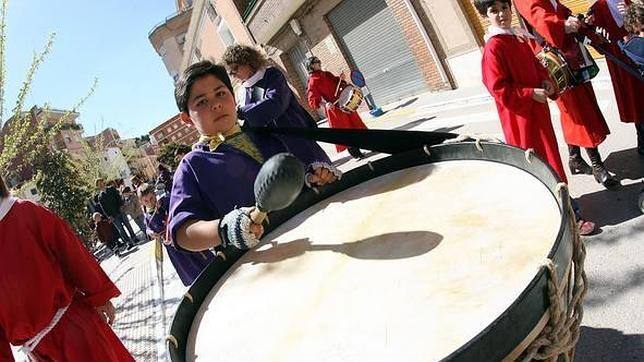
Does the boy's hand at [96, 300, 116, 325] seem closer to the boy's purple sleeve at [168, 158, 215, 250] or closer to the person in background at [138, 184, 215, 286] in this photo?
the person in background at [138, 184, 215, 286]

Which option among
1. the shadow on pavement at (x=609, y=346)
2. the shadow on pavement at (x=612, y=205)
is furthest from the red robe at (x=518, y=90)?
the shadow on pavement at (x=609, y=346)

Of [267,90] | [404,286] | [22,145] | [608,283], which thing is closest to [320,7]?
[22,145]

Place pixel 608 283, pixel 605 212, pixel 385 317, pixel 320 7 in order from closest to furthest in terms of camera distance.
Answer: pixel 385 317
pixel 608 283
pixel 605 212
pixel 320 7

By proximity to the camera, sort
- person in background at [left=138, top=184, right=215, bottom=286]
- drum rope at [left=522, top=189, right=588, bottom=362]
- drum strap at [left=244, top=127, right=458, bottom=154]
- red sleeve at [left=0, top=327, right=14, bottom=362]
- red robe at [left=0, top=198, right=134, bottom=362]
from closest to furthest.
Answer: drum rope at [left=522, top=189, right=588, bottom=362] < drum strap at [left=244, top=127, right=458, bottom=154] < red robe at [left=0, top=198, right=134, bottom=362] < red sleeve at [left=0, top=327, right=14, bottom=362] < person in background at [left=138, top=184, right=215, bottom=286]

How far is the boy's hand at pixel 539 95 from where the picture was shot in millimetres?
2878

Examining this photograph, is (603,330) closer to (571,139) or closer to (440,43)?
(571,139)

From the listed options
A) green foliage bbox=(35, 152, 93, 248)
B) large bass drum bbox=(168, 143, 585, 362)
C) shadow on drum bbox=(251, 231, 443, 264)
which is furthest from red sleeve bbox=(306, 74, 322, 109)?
green foliage bbox=(35, 152, 93, 248)

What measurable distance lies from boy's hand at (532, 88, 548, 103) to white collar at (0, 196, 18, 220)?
286 cm

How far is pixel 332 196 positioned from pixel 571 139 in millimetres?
2473

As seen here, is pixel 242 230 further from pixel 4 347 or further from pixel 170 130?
pixel 170 130

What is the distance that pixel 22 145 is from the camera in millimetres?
6473

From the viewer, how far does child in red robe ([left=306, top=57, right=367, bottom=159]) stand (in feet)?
24.8

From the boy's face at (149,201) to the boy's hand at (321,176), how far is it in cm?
449

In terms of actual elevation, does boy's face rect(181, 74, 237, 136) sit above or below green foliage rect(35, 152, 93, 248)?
below
